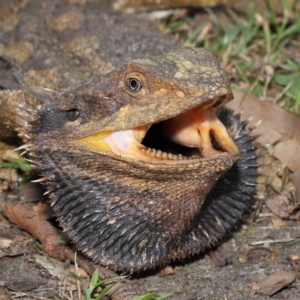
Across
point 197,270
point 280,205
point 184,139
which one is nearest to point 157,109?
point 184,139

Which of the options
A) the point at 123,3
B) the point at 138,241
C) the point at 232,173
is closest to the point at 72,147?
the point at 138,241

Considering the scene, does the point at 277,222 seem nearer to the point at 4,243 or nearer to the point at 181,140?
the point at 181,140

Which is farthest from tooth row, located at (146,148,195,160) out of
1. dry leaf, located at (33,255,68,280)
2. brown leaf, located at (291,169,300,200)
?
brown leaf, located at (291,169,300,200)

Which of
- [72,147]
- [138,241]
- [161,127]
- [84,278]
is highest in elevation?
[161,127]

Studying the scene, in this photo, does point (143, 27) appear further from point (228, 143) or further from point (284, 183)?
point (228, 143)

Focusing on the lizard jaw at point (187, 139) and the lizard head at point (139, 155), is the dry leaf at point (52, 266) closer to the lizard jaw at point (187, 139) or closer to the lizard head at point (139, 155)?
the lizard head at point (139, 155)

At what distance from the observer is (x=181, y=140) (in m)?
3.98

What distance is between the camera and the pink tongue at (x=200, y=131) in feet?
12.6

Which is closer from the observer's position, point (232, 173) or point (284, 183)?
point (232, 173)

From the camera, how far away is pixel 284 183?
5250 millimetres

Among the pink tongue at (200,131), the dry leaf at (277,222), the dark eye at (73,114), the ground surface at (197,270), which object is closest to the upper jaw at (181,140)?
the pink tongue at (200,131)

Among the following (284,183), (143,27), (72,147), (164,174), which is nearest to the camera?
(164,174)

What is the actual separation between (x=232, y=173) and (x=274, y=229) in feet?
2.13

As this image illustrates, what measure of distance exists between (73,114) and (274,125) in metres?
1.83
